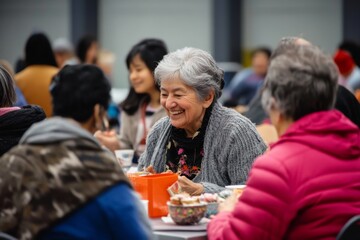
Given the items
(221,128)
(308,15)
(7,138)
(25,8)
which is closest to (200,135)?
(221,128)

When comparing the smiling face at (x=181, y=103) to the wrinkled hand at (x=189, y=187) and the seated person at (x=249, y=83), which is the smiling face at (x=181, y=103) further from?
the seated person at (x=249, y=83)

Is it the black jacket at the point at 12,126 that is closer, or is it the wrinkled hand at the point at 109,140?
the black jacket at the point at 12,126

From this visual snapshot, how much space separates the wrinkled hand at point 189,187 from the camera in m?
3.82

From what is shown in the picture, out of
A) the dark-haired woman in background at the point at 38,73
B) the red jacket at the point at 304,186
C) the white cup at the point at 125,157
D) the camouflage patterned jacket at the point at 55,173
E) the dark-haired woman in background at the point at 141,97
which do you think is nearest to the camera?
the camouflage patterned jacket at the point at 55,173

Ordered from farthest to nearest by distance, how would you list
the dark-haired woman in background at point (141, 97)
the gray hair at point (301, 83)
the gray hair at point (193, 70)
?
the dark-haired woman in background at point (141, 97)
the gray hair at point (193, 70)
the gray hair at point (301, 83)

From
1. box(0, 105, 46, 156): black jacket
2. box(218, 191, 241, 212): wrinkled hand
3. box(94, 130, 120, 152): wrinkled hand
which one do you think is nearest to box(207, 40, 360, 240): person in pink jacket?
box(218, 191, 241, 212): wrinkled hand

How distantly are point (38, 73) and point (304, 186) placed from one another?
16.8 feet

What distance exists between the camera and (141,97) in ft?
20.5

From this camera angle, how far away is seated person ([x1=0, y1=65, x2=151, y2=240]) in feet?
8.96

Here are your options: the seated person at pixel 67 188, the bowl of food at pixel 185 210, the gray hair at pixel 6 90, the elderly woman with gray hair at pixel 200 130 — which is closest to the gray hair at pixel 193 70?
the elderly woman with gray hair at pixel 200 130

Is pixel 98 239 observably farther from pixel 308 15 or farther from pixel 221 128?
pixel 308 15

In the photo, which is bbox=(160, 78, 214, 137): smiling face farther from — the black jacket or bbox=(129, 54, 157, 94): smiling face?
bbox=(129, 54, 157, 94): smiling face

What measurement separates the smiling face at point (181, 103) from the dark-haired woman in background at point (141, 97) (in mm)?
1642

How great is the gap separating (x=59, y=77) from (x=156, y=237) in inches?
30.0
